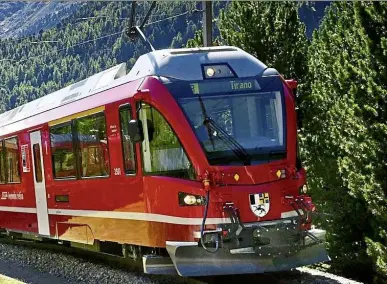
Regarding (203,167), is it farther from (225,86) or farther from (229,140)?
(225,86)

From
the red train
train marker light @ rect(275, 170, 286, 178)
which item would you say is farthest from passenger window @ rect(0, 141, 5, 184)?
train marker light @ rect(275, 170, 286, 178)

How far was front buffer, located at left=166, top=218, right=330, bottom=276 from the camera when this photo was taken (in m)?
9.17

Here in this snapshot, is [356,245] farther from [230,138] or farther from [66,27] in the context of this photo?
[66,27]

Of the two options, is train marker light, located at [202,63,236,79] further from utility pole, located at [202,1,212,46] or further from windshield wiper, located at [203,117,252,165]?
utility pole, located at [202,1,212,46]

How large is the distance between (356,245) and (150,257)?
1083 centimetres

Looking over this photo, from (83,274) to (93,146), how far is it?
2305 mm

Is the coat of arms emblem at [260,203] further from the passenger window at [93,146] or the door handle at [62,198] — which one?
the door handle at [62,198]

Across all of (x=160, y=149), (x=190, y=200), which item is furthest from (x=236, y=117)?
(x=190, y=200)

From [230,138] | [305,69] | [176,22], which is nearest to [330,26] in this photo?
[305,69]

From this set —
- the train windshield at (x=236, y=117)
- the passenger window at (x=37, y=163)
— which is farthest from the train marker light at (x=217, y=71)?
the passenger window at (x=37, y=163)

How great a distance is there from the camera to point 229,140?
959 centimetres

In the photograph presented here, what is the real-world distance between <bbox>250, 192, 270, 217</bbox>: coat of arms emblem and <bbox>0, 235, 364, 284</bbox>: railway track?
117 centimetres

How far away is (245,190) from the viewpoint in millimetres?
9367

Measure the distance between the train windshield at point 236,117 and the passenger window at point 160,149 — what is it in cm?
33
